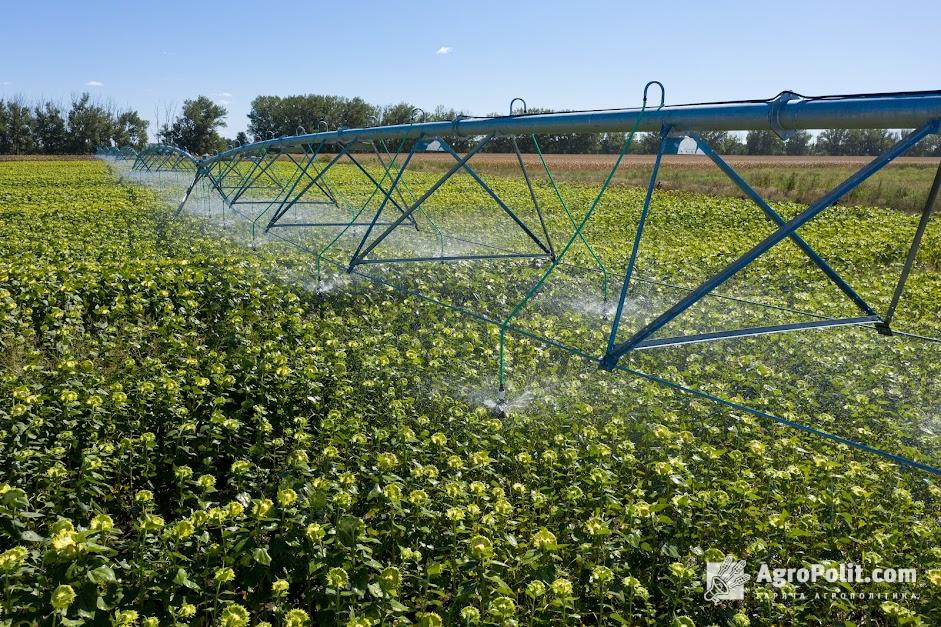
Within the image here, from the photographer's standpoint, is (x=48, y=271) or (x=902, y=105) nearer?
(x=902, y=105)

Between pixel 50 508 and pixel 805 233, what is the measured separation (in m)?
13.9

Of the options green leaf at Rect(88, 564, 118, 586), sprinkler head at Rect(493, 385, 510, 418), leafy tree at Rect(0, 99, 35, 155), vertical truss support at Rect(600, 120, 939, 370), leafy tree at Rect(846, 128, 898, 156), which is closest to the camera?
green leaf at Rect(88, 564, 118, 586)

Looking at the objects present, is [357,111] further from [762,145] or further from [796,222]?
[796,222]

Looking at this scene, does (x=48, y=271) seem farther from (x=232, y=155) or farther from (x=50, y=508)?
(x=232, y=155)

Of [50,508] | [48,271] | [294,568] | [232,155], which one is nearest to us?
[294,568]

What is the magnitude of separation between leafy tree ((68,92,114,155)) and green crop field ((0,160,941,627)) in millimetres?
71219

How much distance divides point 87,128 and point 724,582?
266 feet

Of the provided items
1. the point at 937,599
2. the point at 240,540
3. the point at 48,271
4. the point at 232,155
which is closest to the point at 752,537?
the point at 937,599

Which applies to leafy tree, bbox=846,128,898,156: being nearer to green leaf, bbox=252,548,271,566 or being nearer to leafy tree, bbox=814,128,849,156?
leafy tree, bbox=814,128,849,156

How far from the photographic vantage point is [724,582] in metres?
2.71

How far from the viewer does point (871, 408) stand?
172 inches

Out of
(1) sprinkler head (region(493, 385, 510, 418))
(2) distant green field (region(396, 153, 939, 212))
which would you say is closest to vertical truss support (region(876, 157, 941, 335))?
(1) sprinkler head (region(493, 385, 510, 418))

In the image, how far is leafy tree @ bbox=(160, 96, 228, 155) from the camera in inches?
2532

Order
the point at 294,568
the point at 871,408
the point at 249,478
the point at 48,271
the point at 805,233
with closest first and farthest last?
the point at 294,568
the point at 249,478
the point at 871,408
the point at 48,271
the point at 805,233
